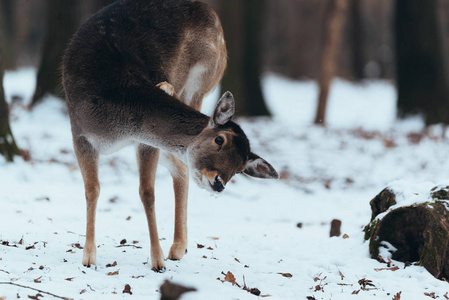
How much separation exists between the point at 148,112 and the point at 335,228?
3.10 metres

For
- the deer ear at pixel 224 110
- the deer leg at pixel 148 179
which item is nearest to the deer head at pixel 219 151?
the deer ear at pixel 224 110

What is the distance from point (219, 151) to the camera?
4.77m

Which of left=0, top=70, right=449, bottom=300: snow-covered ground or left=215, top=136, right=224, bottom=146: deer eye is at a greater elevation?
left=215, top=136, right=224, bottom=146: deer eye

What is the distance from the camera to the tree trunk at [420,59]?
642 inches

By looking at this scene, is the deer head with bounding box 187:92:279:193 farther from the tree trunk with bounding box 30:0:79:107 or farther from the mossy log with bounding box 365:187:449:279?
the tree trunk with bounding box 30:0:79:107

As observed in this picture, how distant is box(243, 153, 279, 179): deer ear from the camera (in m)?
4.98

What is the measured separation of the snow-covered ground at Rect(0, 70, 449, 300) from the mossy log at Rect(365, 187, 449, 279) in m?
0.15

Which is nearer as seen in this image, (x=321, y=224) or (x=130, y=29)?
(x=130, y=29)

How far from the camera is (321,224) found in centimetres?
847

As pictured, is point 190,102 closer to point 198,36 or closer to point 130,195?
point 198,36

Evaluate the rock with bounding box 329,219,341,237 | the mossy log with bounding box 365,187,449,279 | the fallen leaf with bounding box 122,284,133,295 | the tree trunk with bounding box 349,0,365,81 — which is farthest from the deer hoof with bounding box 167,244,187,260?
the tree trunk with bounding box 349,0,365,81

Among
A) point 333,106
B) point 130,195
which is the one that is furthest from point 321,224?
point 333,106

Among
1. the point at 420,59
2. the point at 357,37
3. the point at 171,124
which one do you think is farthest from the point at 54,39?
the point at 357,37

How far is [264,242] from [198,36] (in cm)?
237
